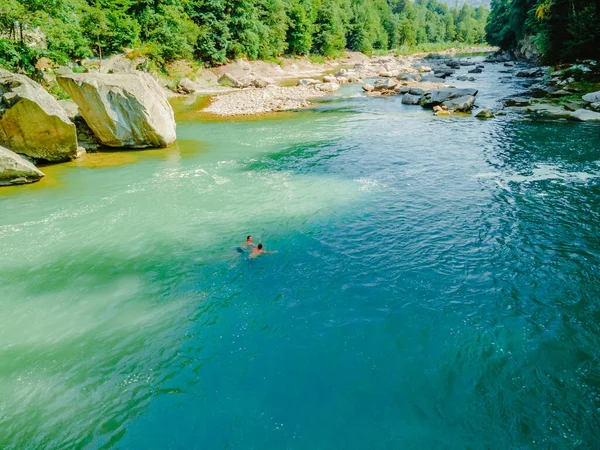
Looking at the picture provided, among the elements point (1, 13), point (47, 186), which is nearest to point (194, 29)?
point (1, 13)

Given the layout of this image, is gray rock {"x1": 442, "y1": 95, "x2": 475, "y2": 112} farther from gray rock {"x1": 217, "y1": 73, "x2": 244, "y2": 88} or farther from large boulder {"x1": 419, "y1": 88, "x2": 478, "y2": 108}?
gray rock {"x1": 217, "y1": 73, "x2": 244, "y2": 88}

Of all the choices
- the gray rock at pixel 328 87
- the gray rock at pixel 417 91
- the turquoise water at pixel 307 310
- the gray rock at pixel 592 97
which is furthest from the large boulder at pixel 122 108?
the gray rock at pixel 592 97

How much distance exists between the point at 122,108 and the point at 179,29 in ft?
104

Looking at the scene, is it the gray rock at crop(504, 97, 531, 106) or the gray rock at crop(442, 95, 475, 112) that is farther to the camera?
the gray rock at crop(504, 97, 531, 106)

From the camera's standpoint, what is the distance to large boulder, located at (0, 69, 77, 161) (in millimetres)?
15555

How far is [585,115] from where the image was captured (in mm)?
21641

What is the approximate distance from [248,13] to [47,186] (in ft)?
155

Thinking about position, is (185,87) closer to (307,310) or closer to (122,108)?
(122,108)

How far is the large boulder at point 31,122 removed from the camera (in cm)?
1555

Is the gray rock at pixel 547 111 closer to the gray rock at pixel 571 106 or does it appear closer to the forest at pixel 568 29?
the gray rock at pixel 571 106

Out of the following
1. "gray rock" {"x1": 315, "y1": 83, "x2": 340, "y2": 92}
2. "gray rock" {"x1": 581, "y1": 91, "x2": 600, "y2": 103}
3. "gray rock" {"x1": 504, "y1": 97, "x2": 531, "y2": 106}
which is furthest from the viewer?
"gray rock" {"x1": 315, "y1": 83, "x2": 340, "y2": 92}

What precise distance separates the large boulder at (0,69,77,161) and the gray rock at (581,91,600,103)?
30562 millimetres

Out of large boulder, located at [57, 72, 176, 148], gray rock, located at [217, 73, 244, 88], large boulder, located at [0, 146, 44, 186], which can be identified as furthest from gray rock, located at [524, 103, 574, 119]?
gray rock, located at [217, 73, 244, 88]

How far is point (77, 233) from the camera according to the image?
11273mm
